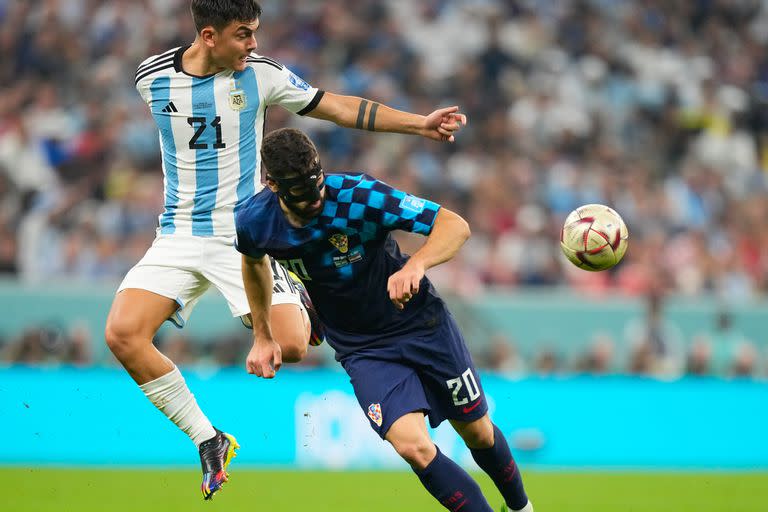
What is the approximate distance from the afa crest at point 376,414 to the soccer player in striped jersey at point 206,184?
3.08ft

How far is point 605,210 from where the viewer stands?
23.0ft

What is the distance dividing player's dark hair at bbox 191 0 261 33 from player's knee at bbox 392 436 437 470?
2.41m

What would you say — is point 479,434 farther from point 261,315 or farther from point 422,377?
point 261,315

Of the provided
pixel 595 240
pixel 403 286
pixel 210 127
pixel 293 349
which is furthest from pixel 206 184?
pixel 595 240

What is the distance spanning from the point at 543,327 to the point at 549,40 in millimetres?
5189

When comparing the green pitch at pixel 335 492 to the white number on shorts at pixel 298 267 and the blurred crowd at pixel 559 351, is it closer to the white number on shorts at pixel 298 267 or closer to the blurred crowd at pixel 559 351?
the blurred crowd at pixel 559 351

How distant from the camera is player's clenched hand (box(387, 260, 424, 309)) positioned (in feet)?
17.9

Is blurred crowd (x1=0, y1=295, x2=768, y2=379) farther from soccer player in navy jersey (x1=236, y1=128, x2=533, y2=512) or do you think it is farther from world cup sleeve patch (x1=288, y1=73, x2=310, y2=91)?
soccer player in navy jersey (x1=236, y1=128, x2=533, y2=512)

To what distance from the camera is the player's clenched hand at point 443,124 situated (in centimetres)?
653

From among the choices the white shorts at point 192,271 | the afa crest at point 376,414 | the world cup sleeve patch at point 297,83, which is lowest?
the afa crest at point 376,414

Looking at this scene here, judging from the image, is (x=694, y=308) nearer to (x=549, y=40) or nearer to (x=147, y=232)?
(x=549, y=40)

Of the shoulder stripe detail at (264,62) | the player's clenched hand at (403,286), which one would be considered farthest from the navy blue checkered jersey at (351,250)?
the shoulder stripe detail at (264,62)

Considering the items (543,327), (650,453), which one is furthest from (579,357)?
(650,453)

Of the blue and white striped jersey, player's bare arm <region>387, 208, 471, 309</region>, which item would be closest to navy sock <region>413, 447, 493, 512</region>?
player's bare arm <region>387, 208, 471, 309</region>
